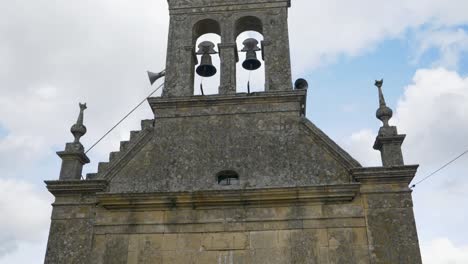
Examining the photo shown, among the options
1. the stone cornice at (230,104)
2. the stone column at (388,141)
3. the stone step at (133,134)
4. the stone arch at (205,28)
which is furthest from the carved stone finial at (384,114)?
the stone step at (133,134)

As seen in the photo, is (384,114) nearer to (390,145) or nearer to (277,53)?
(390,145)

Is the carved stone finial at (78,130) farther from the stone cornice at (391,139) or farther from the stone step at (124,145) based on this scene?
the stone cornice at (391,139)

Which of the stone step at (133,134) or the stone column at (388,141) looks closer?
the stone column at (388,141)

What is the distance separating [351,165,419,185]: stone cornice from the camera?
11.1 meters

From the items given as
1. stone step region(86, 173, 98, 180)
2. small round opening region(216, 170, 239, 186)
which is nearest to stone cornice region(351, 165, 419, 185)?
small round opening region(216, 170, 239, 186)

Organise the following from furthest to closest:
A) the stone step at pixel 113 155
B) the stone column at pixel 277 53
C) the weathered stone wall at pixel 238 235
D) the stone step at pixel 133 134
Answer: the stone column at pixel 277 53
the stone step at pixel 133 134
the stone step at pixel 113 155
the weathered stone wall at pixel 238 235

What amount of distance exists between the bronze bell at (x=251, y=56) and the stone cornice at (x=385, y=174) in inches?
158

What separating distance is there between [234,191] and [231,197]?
0.14 meters

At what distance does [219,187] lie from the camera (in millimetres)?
11391

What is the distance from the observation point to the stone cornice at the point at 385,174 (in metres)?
11.1

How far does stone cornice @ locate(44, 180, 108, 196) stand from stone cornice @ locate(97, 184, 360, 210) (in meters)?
0.33

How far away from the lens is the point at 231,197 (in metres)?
11.1

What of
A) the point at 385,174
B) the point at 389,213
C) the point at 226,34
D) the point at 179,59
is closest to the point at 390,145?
the point at 385,174

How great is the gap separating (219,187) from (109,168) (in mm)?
2438
